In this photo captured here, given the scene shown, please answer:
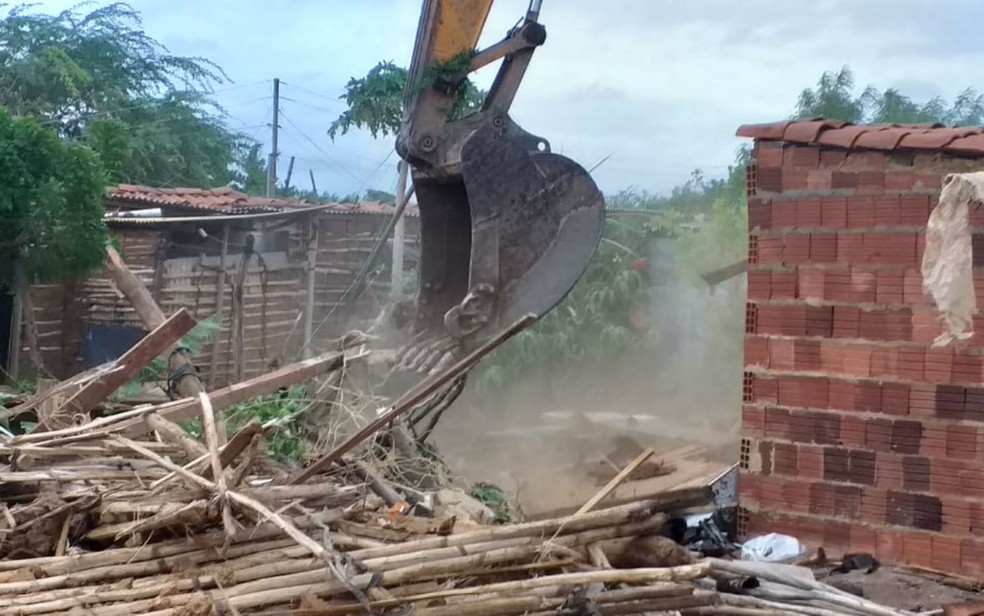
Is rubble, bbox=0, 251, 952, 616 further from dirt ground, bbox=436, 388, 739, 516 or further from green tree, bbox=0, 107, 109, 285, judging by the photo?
green tree, bbox=0, 107, 109, 285

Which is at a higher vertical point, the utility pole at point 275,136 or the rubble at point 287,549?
the utility pole at point 275,136

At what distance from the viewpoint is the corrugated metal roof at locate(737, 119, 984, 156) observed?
220 inches

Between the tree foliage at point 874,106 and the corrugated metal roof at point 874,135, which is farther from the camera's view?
the tree foliage at point 874,106

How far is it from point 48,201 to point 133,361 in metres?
4.67

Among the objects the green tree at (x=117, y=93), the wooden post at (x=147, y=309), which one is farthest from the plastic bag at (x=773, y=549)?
the green tree at (x=117, y=93)

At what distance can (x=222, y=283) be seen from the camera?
14031mm

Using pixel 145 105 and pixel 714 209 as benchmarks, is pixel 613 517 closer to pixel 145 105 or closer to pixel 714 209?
pixel 714 209

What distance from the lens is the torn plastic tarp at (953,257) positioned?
397 cm

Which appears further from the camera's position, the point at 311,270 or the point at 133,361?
the point at 311,270

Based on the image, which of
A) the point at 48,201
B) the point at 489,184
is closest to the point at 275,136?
the point at 48,201

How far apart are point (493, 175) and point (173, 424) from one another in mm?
2468

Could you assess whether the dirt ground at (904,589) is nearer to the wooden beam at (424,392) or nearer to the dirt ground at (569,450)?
the dirt ground at (569,450)

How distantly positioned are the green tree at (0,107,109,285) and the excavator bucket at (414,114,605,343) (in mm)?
5339

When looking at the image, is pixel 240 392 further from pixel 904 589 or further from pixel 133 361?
pixel 904 589
